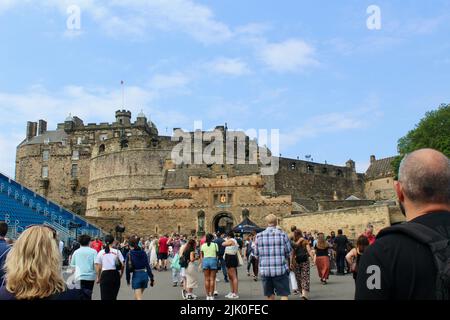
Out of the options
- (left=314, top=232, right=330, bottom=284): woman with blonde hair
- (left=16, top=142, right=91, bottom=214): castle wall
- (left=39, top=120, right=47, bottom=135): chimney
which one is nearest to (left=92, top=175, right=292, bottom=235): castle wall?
(left=16, top=142, right=91, bottom=214): castle wall

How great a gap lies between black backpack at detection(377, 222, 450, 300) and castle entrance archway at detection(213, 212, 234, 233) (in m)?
39.5

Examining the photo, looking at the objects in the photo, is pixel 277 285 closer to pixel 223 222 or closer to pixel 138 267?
pixel 138 267

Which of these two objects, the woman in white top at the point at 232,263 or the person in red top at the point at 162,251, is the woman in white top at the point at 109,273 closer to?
the woman in white top at the point at 232,263

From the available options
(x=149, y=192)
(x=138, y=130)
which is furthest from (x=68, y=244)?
(x=138, y=130)

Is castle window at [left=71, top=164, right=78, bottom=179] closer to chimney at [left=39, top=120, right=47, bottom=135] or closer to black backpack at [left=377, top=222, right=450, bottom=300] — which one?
chimney at [left=39, top=120, right=47, bottom=135]

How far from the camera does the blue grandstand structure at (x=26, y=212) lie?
22672 mm

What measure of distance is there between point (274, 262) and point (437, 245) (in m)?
5.45

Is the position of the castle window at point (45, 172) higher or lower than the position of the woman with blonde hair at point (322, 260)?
higher

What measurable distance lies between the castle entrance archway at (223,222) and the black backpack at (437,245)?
3953 cm

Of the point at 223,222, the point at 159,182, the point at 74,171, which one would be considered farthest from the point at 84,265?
the point at 74,171

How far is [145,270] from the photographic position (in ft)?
28.3

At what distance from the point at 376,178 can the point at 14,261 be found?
65.7 metres

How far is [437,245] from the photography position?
193 centimetres

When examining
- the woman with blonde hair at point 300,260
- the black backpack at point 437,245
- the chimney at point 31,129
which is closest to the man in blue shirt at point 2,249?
→ the black backpack at point 437,245
